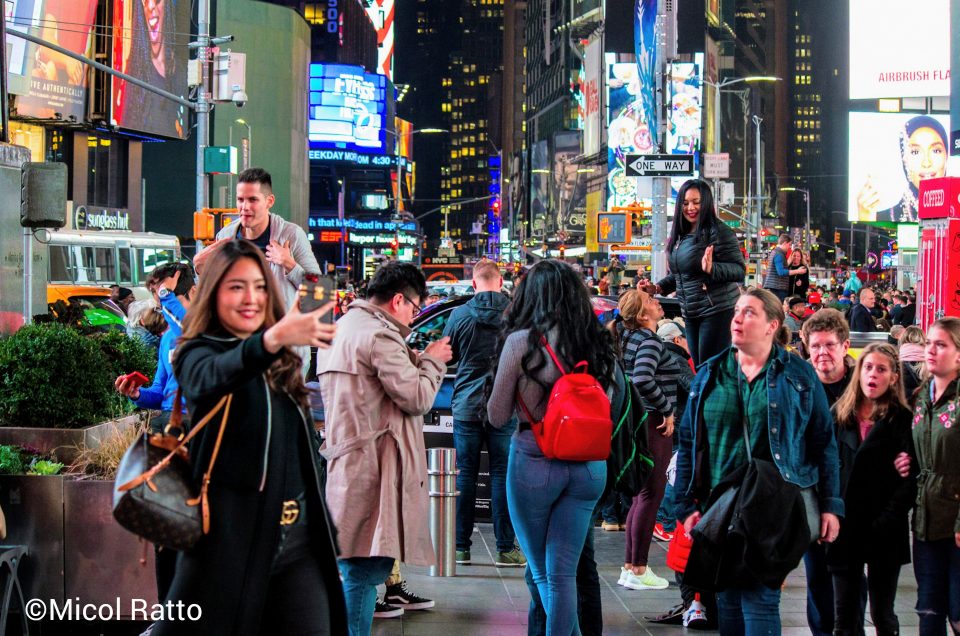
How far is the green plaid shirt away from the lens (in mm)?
5473

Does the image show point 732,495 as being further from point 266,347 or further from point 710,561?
point 266,347

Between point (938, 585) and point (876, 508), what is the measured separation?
484mm

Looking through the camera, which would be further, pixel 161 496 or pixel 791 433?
pixel 791 433

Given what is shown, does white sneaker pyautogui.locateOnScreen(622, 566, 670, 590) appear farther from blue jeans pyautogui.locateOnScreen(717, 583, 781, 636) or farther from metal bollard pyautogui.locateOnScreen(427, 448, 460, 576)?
blue jeans pyautogui.locateOnScreen(717, 583, 781, 636)

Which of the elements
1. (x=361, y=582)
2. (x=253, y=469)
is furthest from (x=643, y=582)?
(x=253, y=469)

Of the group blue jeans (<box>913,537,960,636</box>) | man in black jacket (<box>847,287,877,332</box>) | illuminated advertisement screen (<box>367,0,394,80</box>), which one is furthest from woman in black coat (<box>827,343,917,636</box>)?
illuminated advertisement screen (<box>367,0,394,80</box>)

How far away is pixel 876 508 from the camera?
245 inches

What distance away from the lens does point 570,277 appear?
241 inches

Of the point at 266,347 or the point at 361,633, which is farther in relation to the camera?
the point at 361,633

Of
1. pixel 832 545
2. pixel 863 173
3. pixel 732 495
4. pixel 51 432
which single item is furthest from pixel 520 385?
pixel 863 173

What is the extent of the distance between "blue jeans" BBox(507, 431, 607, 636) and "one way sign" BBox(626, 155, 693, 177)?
12524mm

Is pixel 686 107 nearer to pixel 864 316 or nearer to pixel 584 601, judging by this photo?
pixel 864 316

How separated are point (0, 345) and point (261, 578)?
383cm

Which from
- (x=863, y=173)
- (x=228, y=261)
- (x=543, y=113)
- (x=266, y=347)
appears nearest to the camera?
(x=266, y=347)
